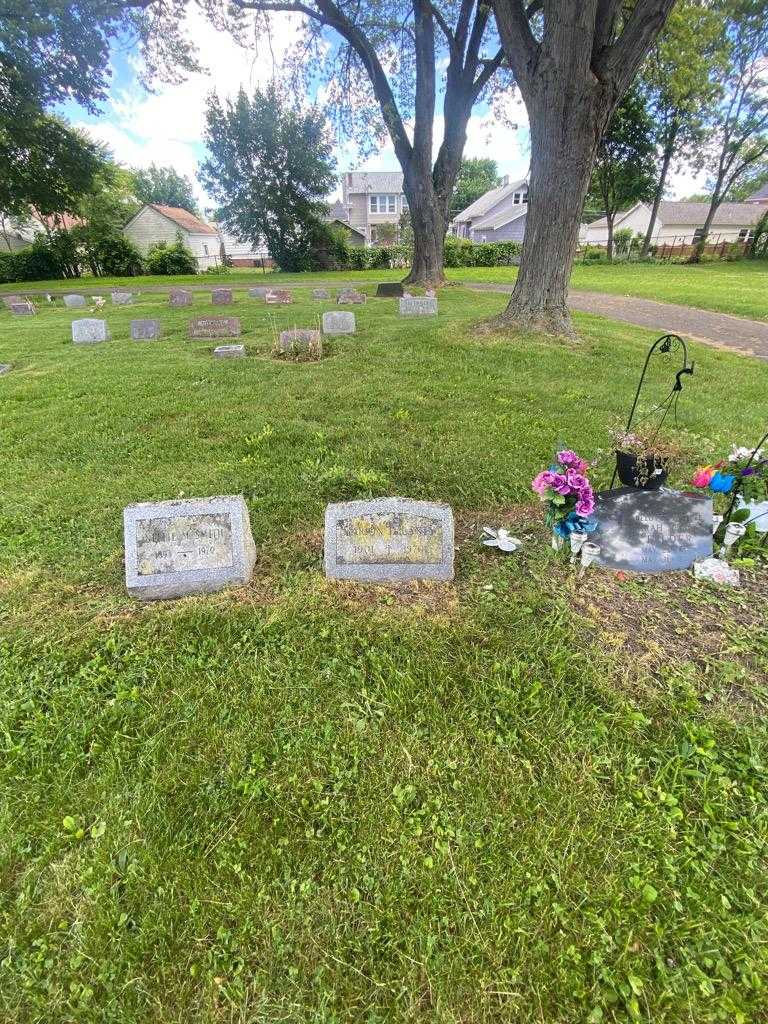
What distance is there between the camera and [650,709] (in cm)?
210

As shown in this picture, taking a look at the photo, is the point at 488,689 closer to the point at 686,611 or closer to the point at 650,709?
the point at 650,709

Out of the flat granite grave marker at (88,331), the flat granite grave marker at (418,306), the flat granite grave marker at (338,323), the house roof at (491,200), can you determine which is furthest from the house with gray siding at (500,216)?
the flat granite grave marker at (88,331)

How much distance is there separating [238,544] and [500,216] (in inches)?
2049

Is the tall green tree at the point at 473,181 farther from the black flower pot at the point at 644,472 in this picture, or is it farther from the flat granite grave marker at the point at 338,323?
the black flower pot at the point at 644,472

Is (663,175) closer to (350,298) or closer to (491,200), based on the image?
(491,200)

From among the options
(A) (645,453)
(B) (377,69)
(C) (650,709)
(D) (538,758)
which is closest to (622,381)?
(A) (645,453)

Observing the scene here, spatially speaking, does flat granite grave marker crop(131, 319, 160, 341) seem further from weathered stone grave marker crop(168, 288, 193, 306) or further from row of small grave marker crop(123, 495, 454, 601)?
row of small grave marker crop(123, 495, 454, 601)

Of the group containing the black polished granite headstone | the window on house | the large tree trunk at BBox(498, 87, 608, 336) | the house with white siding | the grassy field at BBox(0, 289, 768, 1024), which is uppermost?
the window on house

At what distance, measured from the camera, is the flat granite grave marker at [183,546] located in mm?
2736

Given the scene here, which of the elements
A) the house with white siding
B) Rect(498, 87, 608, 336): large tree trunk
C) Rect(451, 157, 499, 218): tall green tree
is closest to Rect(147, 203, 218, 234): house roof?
the house with white siding

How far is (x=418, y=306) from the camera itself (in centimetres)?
1131

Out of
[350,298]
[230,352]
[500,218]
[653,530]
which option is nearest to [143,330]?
[230,352]

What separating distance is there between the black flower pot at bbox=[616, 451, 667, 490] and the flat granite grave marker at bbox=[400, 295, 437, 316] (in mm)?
9286

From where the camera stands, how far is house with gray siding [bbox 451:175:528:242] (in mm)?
43219
